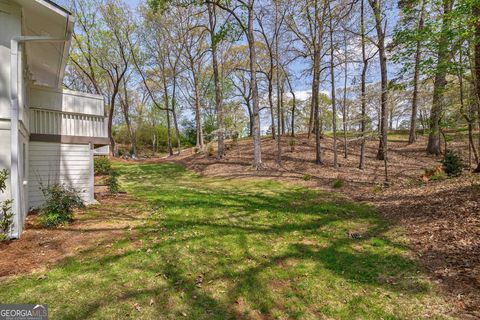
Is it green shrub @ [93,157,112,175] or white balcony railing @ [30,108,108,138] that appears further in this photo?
green shrub @ [93,157,112,175]

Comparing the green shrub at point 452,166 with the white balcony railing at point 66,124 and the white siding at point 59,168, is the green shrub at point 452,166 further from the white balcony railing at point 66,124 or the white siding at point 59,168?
A: the white siding at point 59,168

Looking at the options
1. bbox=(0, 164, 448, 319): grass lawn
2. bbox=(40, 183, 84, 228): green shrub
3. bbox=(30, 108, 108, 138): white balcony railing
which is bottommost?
bbox=(0, 164, 448, 319): grass lawn

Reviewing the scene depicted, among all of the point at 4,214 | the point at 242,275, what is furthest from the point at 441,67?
the point at 4,214

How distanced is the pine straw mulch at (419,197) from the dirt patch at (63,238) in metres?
5.89

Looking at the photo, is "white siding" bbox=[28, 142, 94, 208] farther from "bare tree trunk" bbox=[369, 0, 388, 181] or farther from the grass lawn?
"bare tree trunk" bbox=[369, 0, 388, 181]

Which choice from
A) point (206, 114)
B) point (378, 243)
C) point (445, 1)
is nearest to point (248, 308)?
point (378, 243)

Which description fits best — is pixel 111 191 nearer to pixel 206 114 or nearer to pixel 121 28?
pixel 121 28

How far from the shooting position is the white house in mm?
5289

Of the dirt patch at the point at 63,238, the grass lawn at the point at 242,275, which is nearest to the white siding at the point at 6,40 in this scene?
the dirt patch at the point at 63,238

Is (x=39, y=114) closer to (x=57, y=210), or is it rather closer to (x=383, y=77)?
(x=57, y=210)

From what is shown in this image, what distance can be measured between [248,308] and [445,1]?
8.56 metres

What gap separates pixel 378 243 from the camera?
18.3 ft

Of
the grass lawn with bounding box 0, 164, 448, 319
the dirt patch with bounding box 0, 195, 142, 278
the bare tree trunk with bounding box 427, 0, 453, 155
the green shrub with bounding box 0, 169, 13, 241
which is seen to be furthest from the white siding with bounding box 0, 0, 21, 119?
the bare tree trunk with bounding box 427, 0, 453, 155

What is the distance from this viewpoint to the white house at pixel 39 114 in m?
5.29
